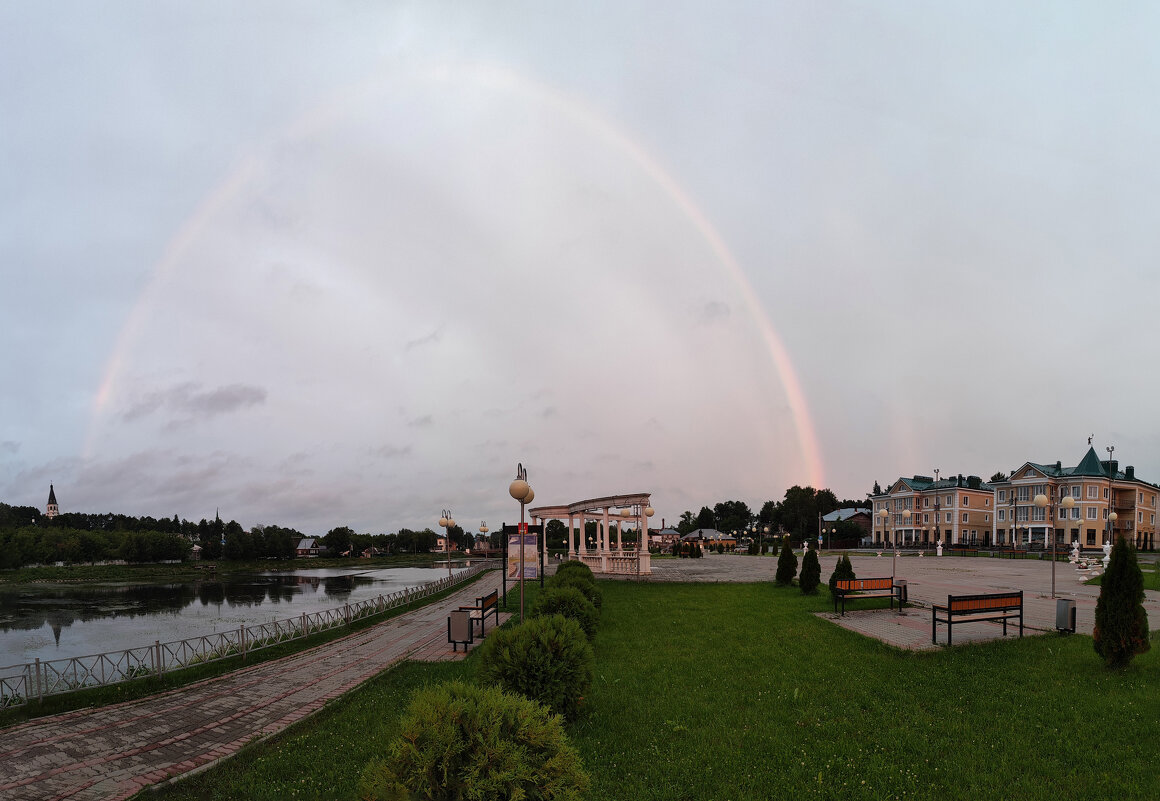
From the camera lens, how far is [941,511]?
76688 mm

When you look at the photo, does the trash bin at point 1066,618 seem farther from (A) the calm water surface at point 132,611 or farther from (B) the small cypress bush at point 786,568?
(A) the calm water surface at point 132,611

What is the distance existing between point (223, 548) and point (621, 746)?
100580mm

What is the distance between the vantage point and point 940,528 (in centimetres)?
7569

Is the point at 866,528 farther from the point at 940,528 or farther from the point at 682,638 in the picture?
the point at 682,638

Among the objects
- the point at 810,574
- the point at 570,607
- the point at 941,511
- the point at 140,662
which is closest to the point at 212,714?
the point at 140,662

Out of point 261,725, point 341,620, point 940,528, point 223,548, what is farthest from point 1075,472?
point 223,548

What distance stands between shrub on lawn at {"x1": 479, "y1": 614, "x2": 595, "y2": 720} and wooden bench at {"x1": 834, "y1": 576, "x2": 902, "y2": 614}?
386 inches

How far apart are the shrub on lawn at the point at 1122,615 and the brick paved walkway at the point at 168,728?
1074 cm

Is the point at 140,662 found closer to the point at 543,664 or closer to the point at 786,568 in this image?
the point at 543,664

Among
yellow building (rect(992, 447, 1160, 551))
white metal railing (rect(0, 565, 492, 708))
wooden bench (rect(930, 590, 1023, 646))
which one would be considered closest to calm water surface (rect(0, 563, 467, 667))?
white metal railing (rect(0, 565, 492, 708))

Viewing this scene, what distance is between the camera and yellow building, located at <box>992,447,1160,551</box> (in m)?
61.9

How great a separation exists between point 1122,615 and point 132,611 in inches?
1668

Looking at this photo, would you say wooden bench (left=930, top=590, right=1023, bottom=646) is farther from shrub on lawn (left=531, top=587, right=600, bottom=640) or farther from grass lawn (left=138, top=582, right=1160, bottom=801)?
shrub on lawn (left=531, top=587, right=600, bottom=640)

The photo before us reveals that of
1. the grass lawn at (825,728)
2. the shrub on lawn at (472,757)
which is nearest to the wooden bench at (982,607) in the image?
the grass lawn at (825,728)
